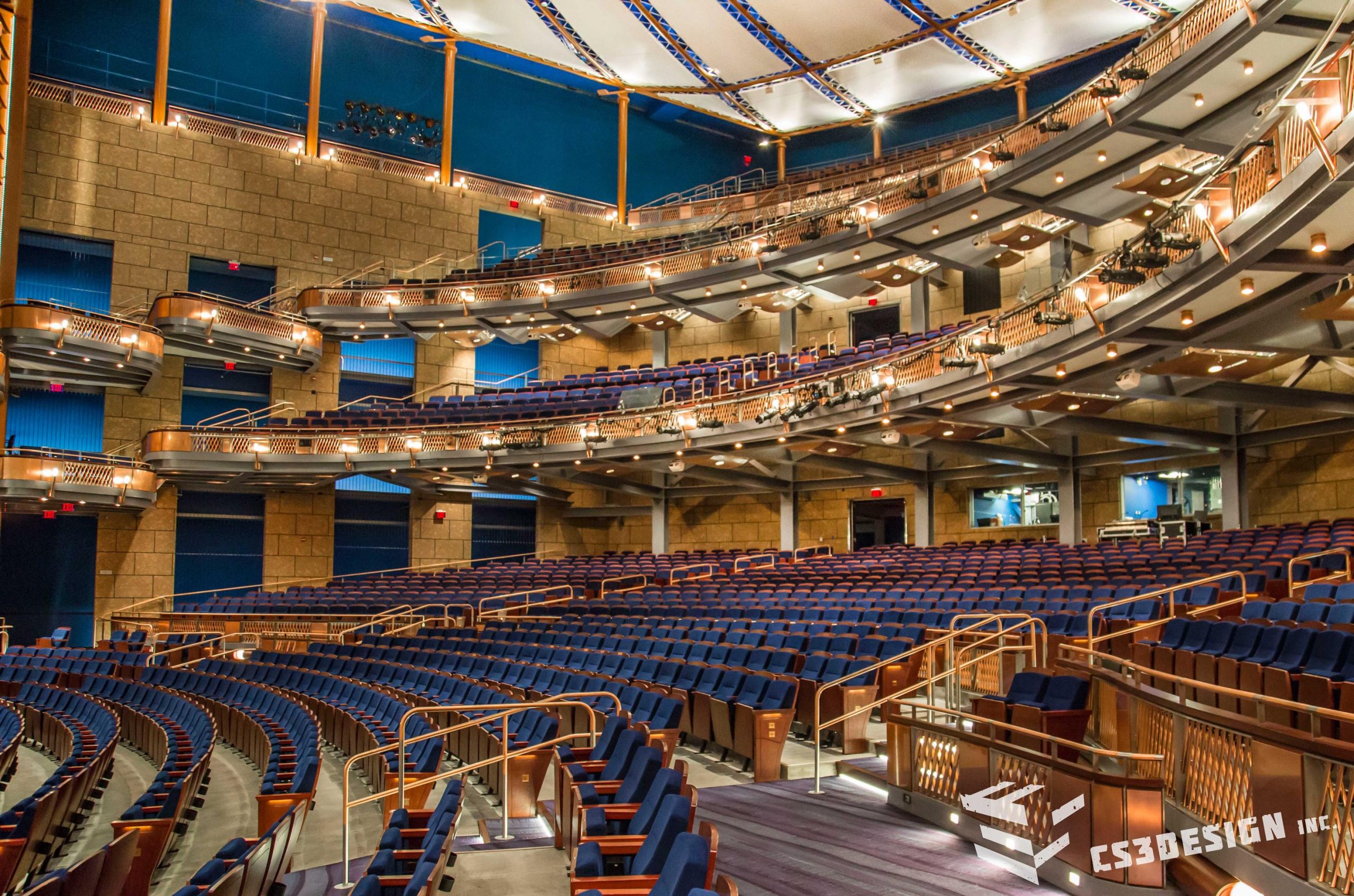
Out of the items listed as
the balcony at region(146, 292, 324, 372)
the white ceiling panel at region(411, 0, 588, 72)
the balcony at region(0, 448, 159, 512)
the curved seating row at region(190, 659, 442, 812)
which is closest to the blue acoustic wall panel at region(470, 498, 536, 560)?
the balcony at region(146, 292, 324, 372)

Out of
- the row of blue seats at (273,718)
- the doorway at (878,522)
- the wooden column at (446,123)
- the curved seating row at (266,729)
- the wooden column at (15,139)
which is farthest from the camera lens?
the wooden column at (446,123)

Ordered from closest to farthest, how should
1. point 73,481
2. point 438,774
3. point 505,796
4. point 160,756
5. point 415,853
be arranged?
point 415,853 < point 505,796 < point 438,774 < point 160,756 < point 73,481

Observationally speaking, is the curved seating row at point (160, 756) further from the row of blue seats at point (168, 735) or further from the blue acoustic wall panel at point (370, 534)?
the blue acoustic wall panel at point (370, 534)

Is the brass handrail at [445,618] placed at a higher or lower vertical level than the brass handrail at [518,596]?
lower

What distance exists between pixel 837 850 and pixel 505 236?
2471 cm

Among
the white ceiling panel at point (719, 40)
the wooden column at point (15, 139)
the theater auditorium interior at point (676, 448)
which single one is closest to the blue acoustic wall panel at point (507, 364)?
the theater auditorium interior at point (676, 448)

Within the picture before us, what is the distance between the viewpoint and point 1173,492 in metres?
18.9

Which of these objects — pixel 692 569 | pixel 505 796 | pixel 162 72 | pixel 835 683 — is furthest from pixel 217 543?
pixel 835 683

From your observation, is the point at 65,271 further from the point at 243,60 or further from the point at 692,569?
the point at 692,569

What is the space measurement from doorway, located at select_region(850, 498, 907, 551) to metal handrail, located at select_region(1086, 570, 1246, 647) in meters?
12.6

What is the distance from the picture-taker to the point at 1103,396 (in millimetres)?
15266

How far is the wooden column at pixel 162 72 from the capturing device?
2373 cm

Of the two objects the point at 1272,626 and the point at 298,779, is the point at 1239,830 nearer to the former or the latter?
the point at 1272,626

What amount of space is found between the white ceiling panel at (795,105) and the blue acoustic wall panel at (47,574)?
63.2 ft
